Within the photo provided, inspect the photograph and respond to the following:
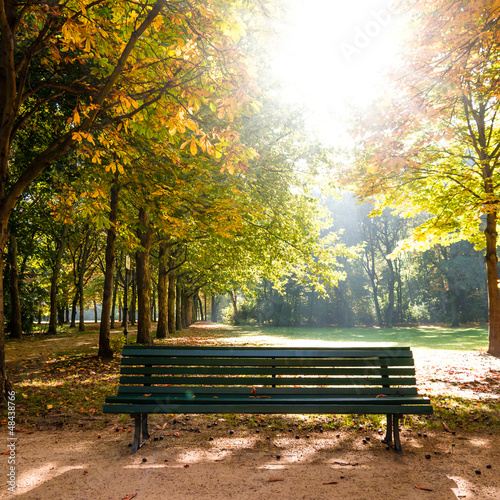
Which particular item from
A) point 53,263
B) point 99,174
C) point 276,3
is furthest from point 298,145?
point 53,263

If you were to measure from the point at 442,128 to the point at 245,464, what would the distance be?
34.0ft

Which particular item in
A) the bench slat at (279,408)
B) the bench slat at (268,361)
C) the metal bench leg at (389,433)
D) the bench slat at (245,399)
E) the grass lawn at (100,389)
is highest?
the bench slat at (268,361)

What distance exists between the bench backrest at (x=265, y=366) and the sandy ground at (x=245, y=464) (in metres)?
0.67

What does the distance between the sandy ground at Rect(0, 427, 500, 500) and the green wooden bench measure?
1.27 feet

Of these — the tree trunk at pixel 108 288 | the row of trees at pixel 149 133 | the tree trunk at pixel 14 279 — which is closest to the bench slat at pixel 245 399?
the row of trees at pixel 149 133

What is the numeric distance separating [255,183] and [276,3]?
7066mm

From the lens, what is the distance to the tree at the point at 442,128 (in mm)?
5957

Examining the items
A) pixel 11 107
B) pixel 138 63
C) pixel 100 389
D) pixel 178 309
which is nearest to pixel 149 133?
pixel 138 63

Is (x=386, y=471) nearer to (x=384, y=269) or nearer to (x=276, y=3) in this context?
(x=276, y=3)

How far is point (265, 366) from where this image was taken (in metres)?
4.30

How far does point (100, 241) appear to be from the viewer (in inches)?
1008

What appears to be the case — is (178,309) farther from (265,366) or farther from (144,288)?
(265,366)

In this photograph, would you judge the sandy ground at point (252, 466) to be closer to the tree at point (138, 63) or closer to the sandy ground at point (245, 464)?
the sandy ground at point (245, 464)

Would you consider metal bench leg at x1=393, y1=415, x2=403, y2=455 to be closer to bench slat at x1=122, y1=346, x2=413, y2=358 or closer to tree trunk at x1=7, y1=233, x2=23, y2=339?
bench slat at x1=122, y1=346, x2=413, y2=358
